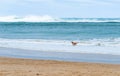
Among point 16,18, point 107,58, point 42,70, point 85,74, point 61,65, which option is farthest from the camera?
point 16,18

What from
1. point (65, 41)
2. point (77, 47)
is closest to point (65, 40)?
point (65, 41)

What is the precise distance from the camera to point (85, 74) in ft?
31.1

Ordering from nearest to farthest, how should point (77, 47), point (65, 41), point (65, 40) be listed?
point (77, 47) < point (65, 41) < point (65, 40)

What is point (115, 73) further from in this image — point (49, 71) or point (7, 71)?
point (7, 71)

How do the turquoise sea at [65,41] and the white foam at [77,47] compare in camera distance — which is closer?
the white foam at [77,47]

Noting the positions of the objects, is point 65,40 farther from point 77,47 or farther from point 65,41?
point 77,47

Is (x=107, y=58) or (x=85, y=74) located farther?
(x=107, y=58)

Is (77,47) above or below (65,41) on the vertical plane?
above

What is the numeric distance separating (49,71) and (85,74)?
1097mm

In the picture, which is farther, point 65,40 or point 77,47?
point 65,40

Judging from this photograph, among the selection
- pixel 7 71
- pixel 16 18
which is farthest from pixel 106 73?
pixel 16 18

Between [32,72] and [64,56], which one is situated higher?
[32,72]

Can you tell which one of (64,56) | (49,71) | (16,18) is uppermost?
(49,71)

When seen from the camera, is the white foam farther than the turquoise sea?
No
